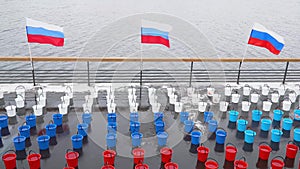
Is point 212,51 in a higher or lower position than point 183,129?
higher

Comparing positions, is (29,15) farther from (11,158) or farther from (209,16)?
(11,158)

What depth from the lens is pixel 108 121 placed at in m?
5.36

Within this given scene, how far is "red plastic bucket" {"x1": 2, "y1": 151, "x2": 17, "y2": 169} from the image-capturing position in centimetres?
406

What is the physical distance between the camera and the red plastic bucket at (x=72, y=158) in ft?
13.6

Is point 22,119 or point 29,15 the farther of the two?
point 29,15

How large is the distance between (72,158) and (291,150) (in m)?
3.16

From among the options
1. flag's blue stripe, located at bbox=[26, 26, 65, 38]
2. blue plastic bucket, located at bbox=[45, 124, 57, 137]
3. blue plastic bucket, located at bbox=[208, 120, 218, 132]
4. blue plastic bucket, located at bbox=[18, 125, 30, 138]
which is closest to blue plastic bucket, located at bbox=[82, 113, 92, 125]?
blue plastic bucket, located at bbox=[45, 124, 57, 137]

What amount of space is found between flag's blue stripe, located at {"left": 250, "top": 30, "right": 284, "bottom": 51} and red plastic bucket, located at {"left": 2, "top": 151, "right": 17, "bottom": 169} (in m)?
5.11

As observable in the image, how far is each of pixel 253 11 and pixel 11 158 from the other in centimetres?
2512

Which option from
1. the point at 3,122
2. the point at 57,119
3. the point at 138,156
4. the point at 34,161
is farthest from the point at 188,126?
the point at 3,122

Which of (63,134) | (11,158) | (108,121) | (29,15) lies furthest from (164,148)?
(29,15)

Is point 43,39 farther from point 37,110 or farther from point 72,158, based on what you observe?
point 72,158

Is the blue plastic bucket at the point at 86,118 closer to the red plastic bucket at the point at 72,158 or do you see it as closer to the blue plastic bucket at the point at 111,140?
the blue plastic bucket at the point at 111,140

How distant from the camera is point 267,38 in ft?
21.0
